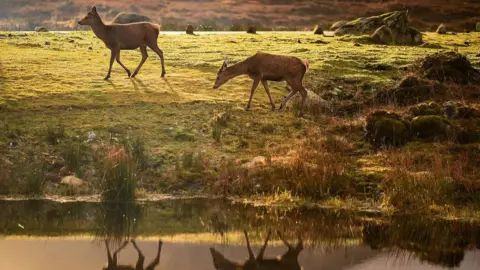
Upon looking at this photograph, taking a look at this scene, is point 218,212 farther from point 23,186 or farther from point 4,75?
point 4,75

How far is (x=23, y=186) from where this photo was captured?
16516 millimetres

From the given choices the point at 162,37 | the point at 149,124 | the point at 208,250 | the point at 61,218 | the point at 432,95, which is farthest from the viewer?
the point at 162,37

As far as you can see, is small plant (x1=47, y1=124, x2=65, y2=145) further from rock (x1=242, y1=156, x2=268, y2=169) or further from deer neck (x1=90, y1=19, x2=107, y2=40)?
deer neck (x1=90, y1=19, x2=107, y2=40)

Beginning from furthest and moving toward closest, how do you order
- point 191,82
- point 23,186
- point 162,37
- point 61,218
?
1. point 162,37
2. point 191,82
3. point 23,186
4. point 61,218

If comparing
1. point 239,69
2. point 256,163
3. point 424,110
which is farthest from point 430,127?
→ point 239,69

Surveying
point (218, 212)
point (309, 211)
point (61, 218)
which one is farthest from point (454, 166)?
point (61, 218)

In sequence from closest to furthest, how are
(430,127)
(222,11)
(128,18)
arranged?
1. (430,127)
2. (128,18)
3. (222,11)

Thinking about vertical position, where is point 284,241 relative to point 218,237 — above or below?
above

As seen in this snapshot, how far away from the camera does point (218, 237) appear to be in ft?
44.5

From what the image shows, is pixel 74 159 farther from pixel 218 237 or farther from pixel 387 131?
pixel 387 131

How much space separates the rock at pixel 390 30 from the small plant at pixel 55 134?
20.9m

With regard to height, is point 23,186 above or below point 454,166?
below

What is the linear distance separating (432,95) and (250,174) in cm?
836

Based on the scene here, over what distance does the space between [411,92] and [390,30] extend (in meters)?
14.6
